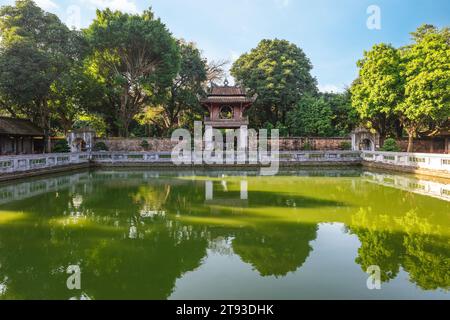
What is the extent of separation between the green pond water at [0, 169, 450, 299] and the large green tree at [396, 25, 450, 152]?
12597 mm

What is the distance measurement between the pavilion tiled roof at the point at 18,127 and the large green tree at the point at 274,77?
65.4ft

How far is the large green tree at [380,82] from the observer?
75.6 feet

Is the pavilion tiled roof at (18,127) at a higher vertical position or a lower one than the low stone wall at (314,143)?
higher

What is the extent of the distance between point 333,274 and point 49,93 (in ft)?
85.8

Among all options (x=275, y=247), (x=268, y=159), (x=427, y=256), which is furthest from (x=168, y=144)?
(x=427, y=256)

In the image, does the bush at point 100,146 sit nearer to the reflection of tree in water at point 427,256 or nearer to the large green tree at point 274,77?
the large green tree at point 274,77

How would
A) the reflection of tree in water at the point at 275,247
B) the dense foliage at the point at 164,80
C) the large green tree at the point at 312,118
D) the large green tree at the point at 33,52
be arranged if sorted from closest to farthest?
1. the reflection of tree in water at the point at 275,247
2. the large green tree at the point at 33,52
3. the dense foliage at the point at 164,80
4. the large green tree at the point at 312,118

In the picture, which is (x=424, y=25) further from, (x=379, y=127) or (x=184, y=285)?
(x=184, y=285)

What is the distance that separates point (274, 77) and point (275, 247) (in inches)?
1079

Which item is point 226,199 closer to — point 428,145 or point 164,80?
point 164,80

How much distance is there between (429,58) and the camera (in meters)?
21.0

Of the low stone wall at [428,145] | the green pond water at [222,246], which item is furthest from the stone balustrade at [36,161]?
the low stone wall at [428,145]

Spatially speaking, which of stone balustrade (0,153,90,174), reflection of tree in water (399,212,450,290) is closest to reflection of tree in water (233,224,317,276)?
reflection of tree in water (399,212,450,290)

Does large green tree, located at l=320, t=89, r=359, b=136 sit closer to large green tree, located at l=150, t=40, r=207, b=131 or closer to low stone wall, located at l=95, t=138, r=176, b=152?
large green tree, located at l=150, t=40, r=207, b=131
